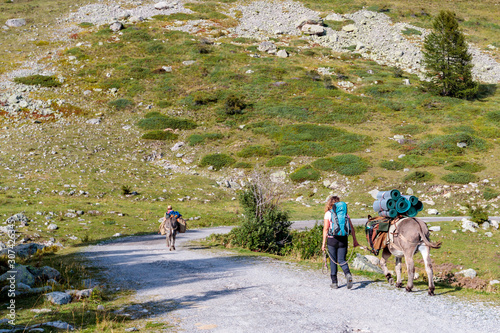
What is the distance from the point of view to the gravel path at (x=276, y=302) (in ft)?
22.8

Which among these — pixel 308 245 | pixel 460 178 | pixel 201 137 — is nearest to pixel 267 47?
pixel 201 137

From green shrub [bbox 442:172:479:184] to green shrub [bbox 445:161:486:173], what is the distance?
5.29ft

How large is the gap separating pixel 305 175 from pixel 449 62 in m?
37.7

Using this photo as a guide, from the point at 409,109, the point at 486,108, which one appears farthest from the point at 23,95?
the point at 486,108

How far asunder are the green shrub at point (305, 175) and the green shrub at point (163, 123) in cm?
1668

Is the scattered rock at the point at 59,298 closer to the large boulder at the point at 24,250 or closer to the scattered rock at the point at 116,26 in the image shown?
the large boulder at the point at 24,250

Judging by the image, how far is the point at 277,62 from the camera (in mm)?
63938

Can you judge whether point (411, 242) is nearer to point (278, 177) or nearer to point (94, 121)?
point (278, 177)

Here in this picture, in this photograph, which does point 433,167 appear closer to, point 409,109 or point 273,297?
point 409,109

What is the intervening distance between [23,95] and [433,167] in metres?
50.6

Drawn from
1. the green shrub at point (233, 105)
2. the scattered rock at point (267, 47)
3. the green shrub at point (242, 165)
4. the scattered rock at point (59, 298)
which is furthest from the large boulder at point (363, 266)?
the scattered rock at point (267, 47)

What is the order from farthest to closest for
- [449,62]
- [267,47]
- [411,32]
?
[411,32]
[267,47]
[449,62]

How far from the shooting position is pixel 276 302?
27.8 feet

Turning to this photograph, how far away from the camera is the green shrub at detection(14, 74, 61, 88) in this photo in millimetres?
52219
